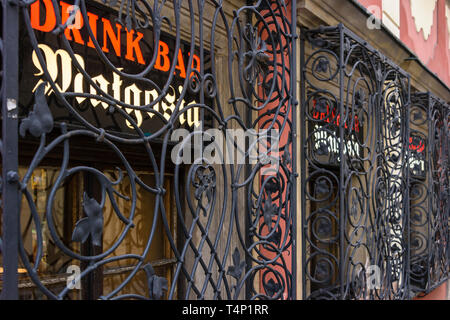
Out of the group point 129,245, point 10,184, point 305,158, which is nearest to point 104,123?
point 129,245

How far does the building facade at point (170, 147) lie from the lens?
1383mm

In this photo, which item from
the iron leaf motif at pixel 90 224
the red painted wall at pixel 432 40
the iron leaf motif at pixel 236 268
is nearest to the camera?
the iron leaf motif at pixel 90 224

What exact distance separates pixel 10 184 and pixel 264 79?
1.56 metres

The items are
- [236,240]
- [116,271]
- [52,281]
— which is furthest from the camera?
[236,240]

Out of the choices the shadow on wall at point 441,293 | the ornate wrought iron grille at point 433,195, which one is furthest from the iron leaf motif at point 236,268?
the shadow on wall at point 441,293

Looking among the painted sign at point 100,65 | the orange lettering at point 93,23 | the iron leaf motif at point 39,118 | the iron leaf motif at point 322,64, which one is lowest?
the iron leaf motif at point 39,118

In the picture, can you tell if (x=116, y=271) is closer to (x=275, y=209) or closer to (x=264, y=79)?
(x=275, y=209)

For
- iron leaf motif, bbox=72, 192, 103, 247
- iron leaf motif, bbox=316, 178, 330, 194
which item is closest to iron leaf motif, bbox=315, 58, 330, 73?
iron leaf motif, bbox=316, 178, 330, 194

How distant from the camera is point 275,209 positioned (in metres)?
2.37

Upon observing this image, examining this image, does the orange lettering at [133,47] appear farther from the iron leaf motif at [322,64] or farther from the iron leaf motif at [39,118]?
the iron leaf motif at [322,64]

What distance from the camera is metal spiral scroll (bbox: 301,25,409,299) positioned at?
9.66ft

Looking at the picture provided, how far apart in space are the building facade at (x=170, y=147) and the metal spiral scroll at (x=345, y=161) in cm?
2

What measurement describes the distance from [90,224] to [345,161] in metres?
2.29
